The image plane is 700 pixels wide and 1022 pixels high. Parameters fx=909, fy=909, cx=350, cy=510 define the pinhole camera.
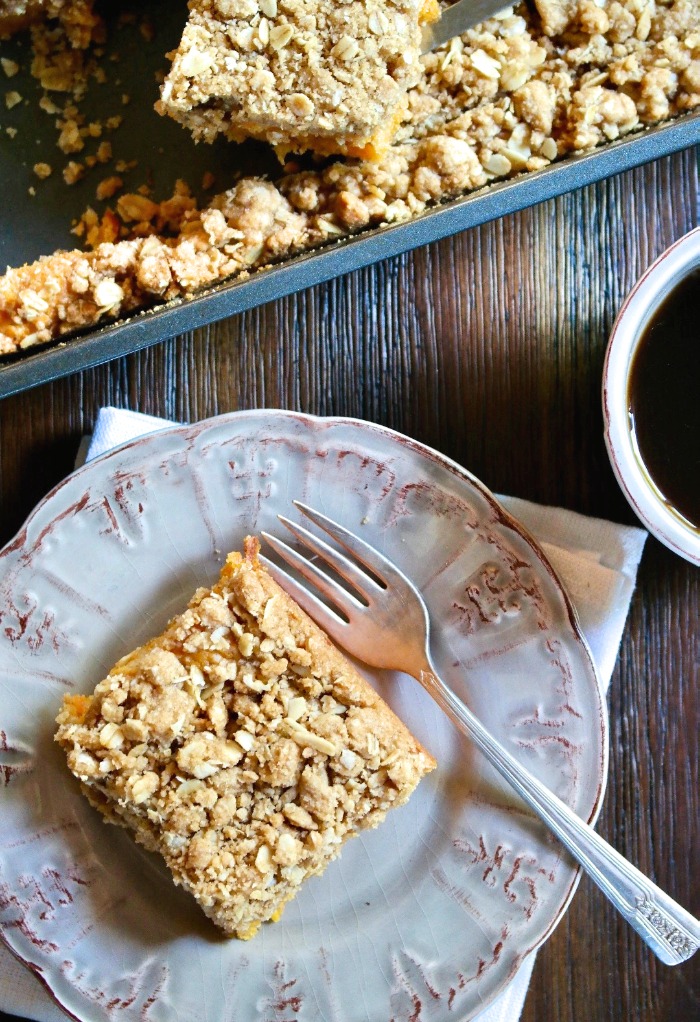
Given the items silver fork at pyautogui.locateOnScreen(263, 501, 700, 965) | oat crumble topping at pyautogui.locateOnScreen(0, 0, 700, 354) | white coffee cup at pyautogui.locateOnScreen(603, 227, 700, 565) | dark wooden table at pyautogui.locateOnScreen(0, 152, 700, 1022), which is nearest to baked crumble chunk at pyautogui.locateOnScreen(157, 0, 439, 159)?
oat crumble topping at pyautogui.locateOnScreen(0, 0, 700, 354)

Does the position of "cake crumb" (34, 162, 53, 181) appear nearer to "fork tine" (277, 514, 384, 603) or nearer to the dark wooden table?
the dark wooden table

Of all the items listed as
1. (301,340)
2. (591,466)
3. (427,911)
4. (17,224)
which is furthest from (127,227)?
(427,911)

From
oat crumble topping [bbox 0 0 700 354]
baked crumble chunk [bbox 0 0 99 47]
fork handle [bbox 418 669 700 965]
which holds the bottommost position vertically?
fork handle [bbox 418 669 700 965]

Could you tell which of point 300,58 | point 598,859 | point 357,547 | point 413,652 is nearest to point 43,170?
point 300,58

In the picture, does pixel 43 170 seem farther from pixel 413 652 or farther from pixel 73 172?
pixel 413 652

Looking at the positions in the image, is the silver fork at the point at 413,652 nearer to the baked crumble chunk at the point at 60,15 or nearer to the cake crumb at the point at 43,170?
the cake crumb at the point at 43,170
